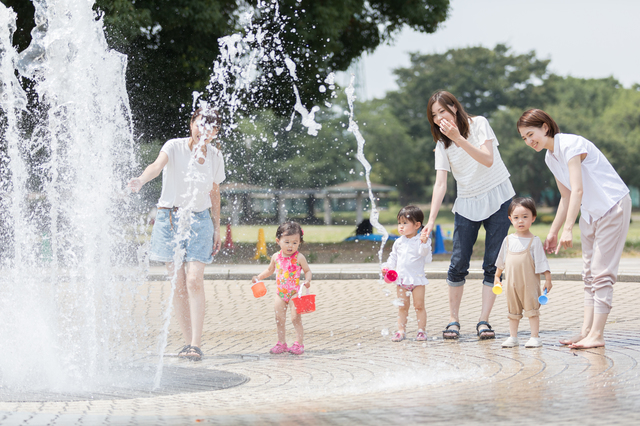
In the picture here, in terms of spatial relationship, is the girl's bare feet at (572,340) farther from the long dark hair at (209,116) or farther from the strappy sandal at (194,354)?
the long dark hair at (209,116)

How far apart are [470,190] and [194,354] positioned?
8.33 feet

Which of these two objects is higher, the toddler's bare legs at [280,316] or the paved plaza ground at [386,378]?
the toddler's bare legs at [280,316]

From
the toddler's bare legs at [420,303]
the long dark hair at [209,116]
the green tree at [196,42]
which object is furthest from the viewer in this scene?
the green tree at [196,42]

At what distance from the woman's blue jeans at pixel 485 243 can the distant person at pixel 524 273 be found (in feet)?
1.33

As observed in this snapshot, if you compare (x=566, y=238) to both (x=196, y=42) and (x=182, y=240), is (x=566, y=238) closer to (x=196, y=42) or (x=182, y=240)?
(x=182, y=240)

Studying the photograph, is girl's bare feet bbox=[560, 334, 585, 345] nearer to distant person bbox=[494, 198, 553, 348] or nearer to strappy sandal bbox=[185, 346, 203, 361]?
distant person bbox=[494, 198, 553, 348]

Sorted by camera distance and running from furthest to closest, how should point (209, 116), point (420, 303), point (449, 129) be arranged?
point (420, 303) → point (449, 129) → point (209, 116)

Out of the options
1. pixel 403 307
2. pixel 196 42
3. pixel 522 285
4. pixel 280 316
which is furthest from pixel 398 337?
pixel 196 42

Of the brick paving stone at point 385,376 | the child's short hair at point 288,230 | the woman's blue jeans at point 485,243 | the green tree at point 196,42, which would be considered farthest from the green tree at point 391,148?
the child's short hair at point 288,230

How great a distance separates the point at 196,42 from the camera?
18.0m

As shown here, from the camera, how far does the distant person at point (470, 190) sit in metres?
6.07

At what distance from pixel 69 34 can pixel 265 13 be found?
1373 centimetres

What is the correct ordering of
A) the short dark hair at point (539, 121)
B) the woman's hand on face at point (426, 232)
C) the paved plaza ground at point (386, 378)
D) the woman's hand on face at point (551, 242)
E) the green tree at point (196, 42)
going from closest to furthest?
1. the paved plaza ground at point (386, 378)
2. the woman's hand on face at point (551, 242)
3. the short dark hair at point (539, 121)
4. the woman's hand on face at point (426, 232)
5. the green tree at point (196, 42)

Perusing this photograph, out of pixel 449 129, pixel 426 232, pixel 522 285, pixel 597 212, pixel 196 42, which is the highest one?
pixel 196 42
